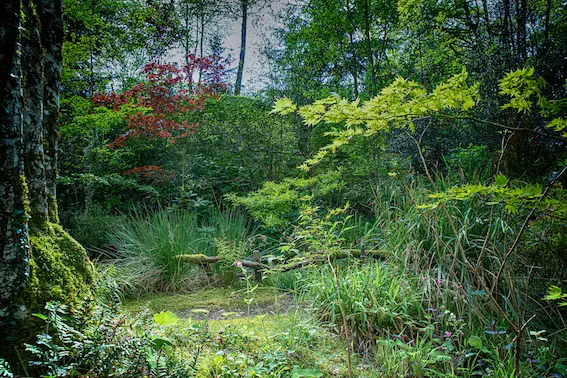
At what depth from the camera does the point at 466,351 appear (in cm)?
227

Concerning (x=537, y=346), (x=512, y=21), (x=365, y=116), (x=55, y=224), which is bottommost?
(x=537, y=346)

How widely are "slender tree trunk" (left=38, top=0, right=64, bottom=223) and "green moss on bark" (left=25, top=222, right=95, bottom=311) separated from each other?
24cm

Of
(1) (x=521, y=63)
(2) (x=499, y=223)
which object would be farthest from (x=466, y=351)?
(1) (x=521, y=63)

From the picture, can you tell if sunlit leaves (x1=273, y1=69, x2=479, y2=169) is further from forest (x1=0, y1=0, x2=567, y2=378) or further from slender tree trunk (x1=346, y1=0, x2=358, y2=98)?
slender tree trunk (x1=346, y1=0, x2=358, y2=98)

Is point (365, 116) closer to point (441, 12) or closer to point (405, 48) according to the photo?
point (441, 12)

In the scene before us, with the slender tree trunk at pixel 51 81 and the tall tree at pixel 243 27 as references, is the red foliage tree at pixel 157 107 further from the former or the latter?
the tall tree at pixel 243 27

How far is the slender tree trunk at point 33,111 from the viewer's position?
187cm

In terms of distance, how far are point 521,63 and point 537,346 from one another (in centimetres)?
335

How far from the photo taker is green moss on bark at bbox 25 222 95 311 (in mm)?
1685

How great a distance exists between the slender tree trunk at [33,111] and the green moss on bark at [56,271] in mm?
127

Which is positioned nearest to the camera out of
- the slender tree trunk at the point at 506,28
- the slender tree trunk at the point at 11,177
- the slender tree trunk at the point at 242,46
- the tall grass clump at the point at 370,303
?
the slender tree trunk at the point at 11,177

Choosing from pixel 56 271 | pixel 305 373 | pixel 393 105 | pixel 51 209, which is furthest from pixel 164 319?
pixel 393 105

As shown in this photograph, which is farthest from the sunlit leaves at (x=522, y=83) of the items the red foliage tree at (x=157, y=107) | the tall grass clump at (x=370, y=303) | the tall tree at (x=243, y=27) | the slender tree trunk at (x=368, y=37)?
the tall tree at (x=243, y=27)

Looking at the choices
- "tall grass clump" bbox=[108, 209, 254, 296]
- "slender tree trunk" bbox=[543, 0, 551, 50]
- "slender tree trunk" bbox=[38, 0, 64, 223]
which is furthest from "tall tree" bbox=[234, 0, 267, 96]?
"slender tree trunk" bbox=[38, 0, 64, 223]
